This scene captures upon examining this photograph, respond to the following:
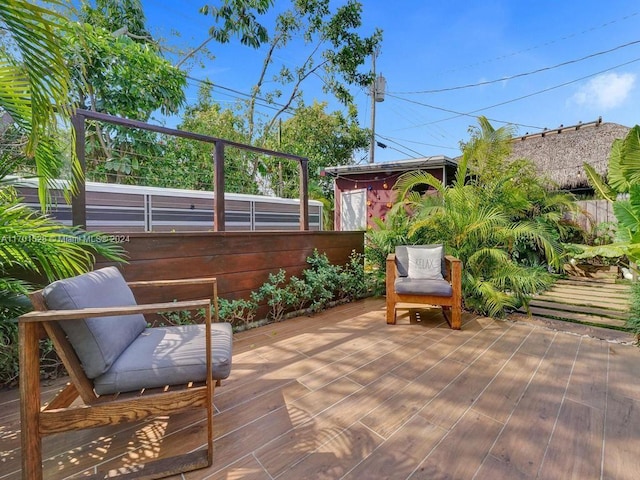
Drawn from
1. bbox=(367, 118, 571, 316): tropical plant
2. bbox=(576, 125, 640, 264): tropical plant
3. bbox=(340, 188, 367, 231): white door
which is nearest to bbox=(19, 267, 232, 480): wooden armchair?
bbox=(367, 118, 571, 316): tropical plant

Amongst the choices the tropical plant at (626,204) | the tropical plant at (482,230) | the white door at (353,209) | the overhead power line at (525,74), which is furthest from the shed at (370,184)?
the overhead power line at (525,74)

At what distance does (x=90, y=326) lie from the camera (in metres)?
1.30

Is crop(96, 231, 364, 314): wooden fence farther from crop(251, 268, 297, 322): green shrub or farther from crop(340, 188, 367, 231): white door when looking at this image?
crop(340, 188, 367, 231): white door

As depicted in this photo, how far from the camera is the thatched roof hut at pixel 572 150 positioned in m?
7.59

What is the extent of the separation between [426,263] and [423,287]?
51cm

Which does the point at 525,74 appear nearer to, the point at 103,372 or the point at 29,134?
the point at 29,134

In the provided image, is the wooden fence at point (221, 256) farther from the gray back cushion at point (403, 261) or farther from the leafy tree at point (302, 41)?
the leafy tree at point (302, 41)

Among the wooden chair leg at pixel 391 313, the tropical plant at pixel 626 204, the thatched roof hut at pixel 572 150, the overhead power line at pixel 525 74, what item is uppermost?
the overhead power line at pixel 525 74

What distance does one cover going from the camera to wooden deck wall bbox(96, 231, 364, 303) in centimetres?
262

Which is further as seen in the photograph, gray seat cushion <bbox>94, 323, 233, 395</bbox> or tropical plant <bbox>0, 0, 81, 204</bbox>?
gray seat cushion <bbox>94, 323, 233, 395</bbox>

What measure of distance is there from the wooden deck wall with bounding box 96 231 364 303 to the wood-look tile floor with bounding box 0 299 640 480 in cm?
85

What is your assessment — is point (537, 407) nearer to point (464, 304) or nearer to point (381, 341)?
point (381, 341)

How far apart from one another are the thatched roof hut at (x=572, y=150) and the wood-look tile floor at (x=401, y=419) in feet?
22.7

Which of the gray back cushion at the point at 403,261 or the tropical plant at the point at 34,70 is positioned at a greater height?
the tropical plant at the point at 34,70
